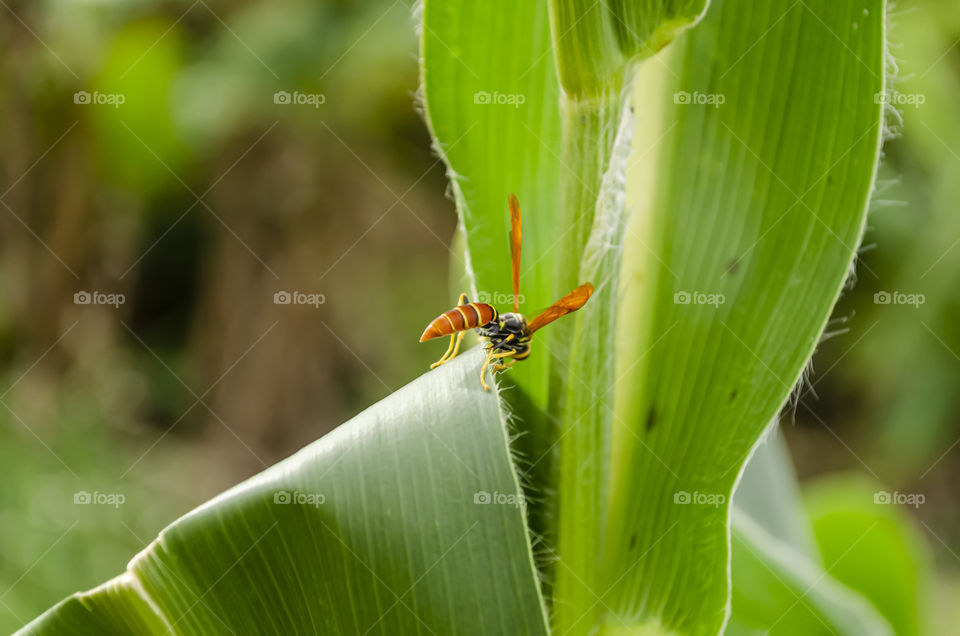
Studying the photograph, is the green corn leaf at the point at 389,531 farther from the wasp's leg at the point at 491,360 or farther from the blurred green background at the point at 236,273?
the blurred green background at the point at 236,273

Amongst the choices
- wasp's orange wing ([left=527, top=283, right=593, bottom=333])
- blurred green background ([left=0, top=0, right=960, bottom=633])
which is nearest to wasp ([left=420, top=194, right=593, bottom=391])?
wasp's orange wing ([left=527, top=283, right=593, bottom=333])

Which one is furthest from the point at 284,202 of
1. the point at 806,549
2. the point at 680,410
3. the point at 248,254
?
the point at 680,410

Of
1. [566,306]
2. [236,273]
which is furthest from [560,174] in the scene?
[236,273]

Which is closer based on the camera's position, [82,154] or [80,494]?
[80,494]

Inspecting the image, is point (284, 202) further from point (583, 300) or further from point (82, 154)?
point (583, 300)

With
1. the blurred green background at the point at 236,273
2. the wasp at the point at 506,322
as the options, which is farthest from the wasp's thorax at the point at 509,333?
the blurred green background at the point at 236,273

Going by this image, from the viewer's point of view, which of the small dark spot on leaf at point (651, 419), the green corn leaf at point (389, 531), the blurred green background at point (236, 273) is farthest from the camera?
the blurred green background at point (236, 273)

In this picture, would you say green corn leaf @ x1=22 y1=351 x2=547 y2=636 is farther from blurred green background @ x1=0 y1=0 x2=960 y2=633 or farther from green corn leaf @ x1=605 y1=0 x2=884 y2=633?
blurred green background @ x1=0 y1=0 x2=960 y2=633
